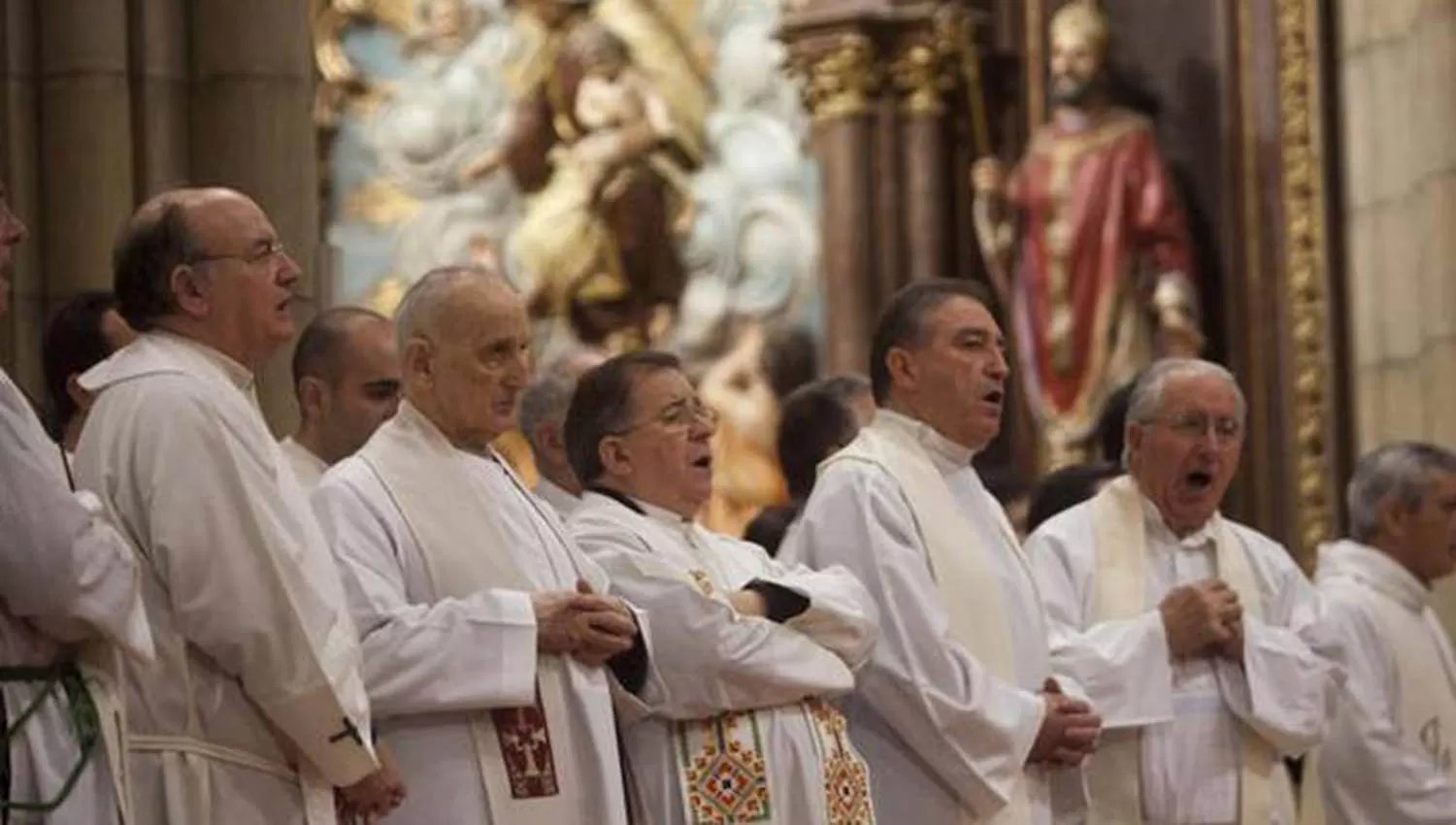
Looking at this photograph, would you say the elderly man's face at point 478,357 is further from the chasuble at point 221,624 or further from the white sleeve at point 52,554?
the white sleeve at point 52,554

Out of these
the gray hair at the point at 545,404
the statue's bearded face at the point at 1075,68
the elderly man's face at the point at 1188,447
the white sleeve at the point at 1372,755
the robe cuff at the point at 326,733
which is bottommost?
the white sleeve at the point at 1372,755

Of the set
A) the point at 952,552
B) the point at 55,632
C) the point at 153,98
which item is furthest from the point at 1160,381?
the point at 55,632

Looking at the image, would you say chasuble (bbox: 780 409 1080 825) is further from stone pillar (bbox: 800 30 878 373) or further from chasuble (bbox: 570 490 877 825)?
stone pillar (bbox: 800 30 878 373)

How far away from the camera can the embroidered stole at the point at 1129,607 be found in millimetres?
7871

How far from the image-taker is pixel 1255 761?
7.93 meters

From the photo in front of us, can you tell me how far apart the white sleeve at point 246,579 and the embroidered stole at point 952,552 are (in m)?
1.73

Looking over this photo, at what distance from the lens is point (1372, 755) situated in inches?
346

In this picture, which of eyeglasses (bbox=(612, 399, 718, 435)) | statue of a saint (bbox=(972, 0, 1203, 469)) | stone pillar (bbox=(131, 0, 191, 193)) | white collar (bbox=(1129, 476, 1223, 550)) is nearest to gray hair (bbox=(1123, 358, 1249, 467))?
white collar (bbox=(1129, 476, 1223, 550))

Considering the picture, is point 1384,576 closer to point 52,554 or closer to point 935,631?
point 935,631

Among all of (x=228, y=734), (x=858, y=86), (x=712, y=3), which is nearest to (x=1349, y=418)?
(x=858, y=86)

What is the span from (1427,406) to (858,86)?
11.1 ft

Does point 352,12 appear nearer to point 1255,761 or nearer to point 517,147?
point 517,147

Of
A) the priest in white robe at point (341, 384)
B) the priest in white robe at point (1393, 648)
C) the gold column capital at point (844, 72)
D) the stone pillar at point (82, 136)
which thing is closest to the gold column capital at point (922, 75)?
the gold column capital at point (844, 72)

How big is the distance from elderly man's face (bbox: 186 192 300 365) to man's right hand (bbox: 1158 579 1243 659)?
7.56 ft
